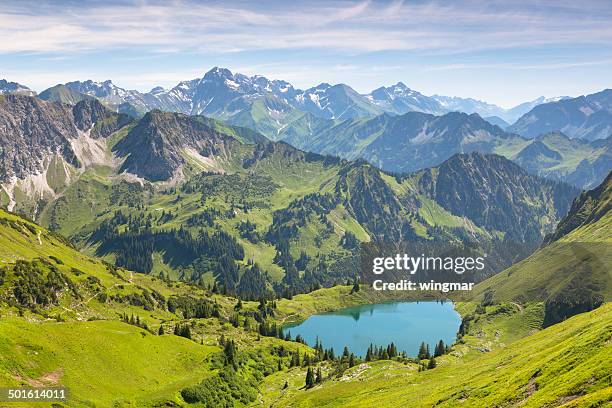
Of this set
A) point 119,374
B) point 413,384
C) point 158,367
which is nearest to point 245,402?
point 158,367

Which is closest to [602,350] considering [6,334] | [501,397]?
[501,397]

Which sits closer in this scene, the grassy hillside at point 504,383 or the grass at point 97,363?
the grassy hillside at point 504,383

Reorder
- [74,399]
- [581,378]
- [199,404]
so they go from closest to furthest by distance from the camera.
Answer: [581,378] → [74,399] → [199,404]

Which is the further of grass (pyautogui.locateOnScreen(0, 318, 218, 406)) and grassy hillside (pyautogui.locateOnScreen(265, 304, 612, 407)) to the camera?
grass (pyautogui.locateOnScreen(0, 318, 218, 406))

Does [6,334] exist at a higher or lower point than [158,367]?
higher

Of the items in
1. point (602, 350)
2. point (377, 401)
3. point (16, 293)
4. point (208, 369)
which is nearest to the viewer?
point (602, 350)

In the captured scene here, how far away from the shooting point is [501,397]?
241 ft

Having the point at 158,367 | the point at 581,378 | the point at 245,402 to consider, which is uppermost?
the point at 581,378

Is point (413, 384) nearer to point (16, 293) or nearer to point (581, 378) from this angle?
point (581, 378)

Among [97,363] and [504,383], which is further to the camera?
[97,363]

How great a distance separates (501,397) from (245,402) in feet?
270

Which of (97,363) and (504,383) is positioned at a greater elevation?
(504,383)

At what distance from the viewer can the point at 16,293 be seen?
639 ft

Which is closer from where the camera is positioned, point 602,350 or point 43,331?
point 602,350
